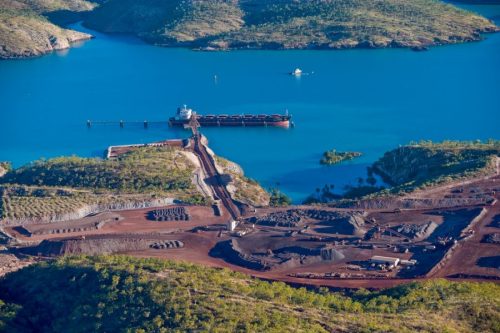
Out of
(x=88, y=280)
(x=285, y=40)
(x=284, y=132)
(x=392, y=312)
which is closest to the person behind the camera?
(x=392, y=312)

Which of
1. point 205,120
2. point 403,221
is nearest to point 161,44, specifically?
point 205,120

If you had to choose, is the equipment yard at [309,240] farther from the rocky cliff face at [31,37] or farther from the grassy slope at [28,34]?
the grassy slope at [28,34]

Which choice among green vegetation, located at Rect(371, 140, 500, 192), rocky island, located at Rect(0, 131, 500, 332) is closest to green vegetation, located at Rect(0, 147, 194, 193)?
rocky island, located at Rect(0, 131, 500, 332)

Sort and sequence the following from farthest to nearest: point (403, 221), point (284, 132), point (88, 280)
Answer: point (284, 132) → point (403, 221) → point (88, 280)

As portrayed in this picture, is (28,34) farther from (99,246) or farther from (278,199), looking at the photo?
(99,246)

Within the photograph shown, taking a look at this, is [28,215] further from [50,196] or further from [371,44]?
[371,44]

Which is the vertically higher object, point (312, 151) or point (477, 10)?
point (477, 10)

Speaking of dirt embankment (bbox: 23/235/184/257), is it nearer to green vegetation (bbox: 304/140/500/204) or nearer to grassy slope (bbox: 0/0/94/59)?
Answer: green vegetation (bbox: 304/140/500/204)

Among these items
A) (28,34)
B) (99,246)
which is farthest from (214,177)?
(28,34)
